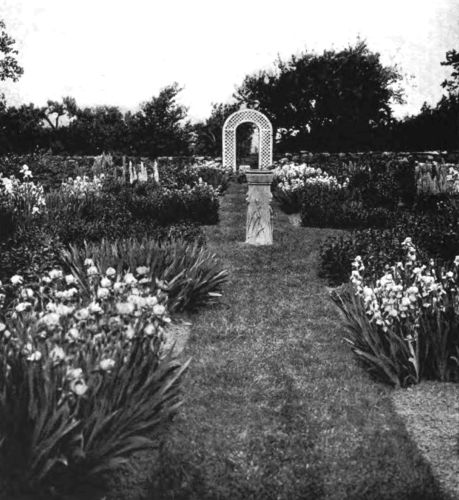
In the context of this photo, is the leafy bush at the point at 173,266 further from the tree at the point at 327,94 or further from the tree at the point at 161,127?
the tree at the point at 327,94

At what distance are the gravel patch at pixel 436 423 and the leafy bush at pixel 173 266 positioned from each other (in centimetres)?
249

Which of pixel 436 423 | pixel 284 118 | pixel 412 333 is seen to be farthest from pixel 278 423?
pixel 284 118

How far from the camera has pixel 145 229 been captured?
8.93 metres

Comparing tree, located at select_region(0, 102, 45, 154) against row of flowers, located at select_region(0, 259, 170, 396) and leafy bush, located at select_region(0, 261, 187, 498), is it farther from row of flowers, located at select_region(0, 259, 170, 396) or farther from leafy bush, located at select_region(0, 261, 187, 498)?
leafy bush, located at select_region(0, 261, 187, 498)

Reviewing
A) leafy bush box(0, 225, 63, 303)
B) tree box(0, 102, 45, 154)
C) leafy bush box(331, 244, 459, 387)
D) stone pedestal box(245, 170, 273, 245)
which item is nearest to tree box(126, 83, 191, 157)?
tree box(0, 102, 45, 154)

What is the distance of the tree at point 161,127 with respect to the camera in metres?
25.5

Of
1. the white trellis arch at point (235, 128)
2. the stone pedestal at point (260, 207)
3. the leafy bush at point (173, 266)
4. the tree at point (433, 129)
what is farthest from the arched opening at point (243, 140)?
the leafy bush at point (173, 266)

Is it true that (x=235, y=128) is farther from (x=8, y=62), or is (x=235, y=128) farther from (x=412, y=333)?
(x=412, y=333)

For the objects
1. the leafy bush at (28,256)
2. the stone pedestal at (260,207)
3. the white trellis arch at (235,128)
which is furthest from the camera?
the white trellis arch at (235,128)

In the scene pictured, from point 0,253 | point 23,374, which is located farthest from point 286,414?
point 0,253

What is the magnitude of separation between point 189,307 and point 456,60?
314 inches

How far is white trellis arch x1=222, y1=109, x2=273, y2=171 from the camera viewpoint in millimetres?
25359

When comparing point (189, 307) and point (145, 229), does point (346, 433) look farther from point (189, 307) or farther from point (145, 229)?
point (145, 229)

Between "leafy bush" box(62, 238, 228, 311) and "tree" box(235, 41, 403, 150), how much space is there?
24368 millimetres
